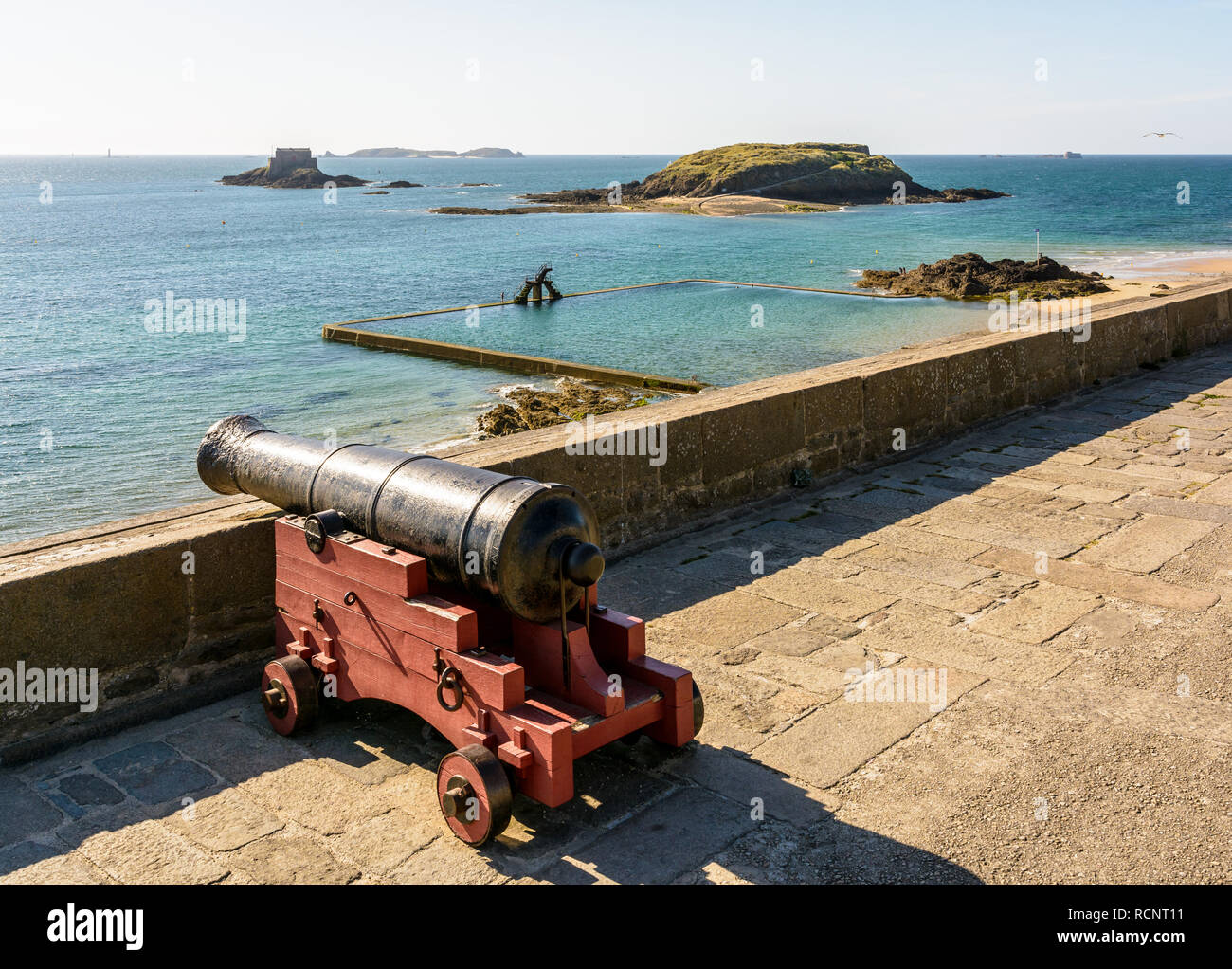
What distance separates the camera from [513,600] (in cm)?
327

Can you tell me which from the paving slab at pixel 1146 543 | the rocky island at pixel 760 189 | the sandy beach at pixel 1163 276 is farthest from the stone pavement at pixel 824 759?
the rocky island at pixel 760 189

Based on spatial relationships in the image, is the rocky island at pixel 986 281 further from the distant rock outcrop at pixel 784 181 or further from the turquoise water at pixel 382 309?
the distant rock outcrop at pixel 784 181

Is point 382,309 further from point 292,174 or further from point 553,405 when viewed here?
point 292,174

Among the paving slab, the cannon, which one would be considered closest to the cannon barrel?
the cannon

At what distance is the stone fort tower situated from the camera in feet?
540

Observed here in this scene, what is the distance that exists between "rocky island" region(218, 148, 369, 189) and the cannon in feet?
550

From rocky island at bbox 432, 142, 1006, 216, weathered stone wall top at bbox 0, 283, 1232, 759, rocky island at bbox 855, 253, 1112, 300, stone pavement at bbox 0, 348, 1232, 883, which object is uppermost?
rocky island at bbox 432, 142, 1006, 216

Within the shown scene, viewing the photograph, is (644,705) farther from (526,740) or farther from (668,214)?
(668,214)

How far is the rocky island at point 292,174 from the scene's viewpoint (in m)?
164

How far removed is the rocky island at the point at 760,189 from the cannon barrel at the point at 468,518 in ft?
294

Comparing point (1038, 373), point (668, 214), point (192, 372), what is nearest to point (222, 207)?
point (668, 214)

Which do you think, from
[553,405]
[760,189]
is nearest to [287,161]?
[760,189]

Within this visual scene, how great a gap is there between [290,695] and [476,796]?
978 mm

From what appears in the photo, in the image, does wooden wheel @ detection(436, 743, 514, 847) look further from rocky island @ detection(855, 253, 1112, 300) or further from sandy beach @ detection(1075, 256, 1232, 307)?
rocky island @ detection(855, 253, 1112, 300)
